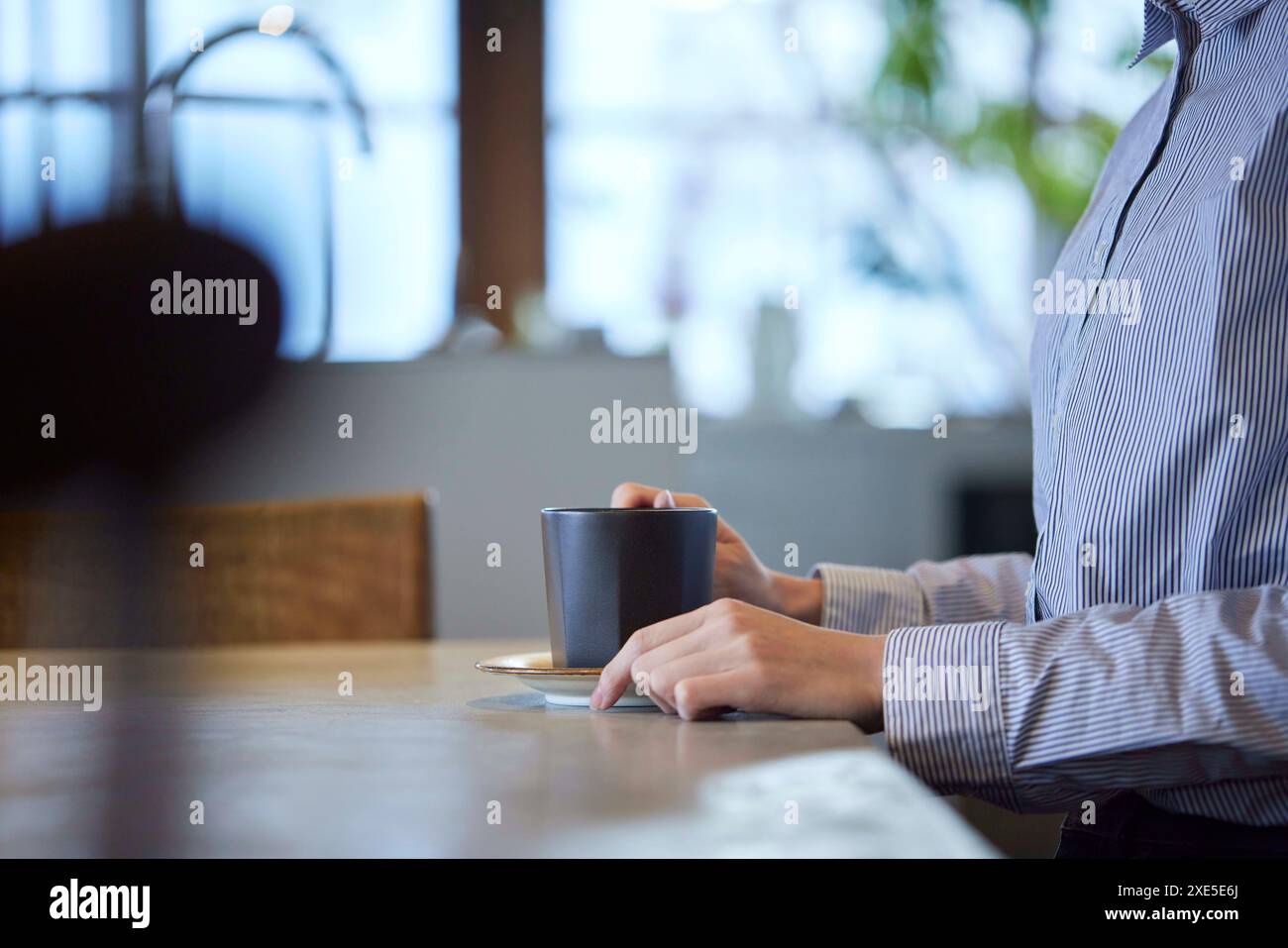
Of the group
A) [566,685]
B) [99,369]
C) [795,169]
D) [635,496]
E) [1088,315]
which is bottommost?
[566,685]

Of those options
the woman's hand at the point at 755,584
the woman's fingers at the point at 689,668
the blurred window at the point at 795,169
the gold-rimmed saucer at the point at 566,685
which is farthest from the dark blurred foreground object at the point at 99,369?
the woman's fingers at the point at 689,668

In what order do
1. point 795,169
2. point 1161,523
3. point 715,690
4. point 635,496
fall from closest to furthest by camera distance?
point 715,690 → point 1161,523 → point 635,496 → point 795,169

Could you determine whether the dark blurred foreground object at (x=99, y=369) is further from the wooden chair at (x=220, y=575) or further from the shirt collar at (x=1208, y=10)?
the shirt collar at (x=1208, y=10)

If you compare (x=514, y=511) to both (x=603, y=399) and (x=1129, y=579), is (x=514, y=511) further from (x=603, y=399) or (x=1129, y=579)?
(x=1129, y=579)

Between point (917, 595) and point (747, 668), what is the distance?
421 mm

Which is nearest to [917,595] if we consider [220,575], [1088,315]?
[1088,315]

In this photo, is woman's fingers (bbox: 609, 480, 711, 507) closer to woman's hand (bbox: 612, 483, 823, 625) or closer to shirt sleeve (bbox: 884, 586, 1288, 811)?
woman's hand (bbox: 612, 483, 823, 625)

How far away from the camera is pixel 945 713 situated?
68cm

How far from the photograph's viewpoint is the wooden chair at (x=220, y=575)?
1.30 metres

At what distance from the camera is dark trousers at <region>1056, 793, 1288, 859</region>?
0.71 metres

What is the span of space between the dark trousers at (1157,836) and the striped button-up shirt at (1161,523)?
0.5 inches

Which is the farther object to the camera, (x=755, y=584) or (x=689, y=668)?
(x=755, y=584)

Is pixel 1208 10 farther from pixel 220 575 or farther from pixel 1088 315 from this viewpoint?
Answer: pixel 220 575

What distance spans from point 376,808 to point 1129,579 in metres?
0.52
